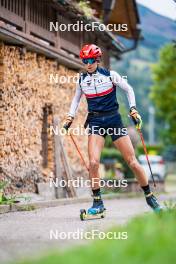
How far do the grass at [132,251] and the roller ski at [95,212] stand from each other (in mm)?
4985

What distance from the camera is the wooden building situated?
1667 cm

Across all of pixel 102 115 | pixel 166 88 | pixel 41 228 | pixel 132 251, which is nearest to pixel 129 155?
pixel 102 115

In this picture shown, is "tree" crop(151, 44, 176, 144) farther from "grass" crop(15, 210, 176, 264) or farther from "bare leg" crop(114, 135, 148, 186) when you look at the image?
"grass" crop(15, 210, 176, 264)

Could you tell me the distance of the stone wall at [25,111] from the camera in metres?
16.6

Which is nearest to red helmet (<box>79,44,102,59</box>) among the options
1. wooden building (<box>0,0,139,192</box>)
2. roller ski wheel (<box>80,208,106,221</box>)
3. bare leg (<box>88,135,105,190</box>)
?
bare leg (<box>88,135,105,190</box>)

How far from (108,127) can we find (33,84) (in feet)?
23.3

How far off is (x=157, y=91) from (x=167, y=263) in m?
52.5

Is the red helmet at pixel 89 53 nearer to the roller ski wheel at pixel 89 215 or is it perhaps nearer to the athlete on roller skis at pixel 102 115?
the athlete on roller skis at pixel 102 115

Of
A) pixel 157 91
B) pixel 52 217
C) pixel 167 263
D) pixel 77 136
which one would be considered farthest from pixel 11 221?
pixel 157 91

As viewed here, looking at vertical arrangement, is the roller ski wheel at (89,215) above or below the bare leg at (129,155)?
below

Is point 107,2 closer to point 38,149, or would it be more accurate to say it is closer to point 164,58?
point 38,149

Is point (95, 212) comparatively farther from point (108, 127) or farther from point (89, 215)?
point (108, 127)

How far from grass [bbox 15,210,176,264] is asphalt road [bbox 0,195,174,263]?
930 mm

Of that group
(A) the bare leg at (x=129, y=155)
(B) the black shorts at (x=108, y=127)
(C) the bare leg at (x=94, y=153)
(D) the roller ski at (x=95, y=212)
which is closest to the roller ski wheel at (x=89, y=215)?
(D) the roller ski at (x=95, y=212)
